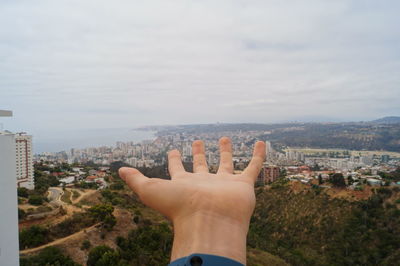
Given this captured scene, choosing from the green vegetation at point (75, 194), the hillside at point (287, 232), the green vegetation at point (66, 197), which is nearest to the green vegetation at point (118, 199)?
the hillside at point (287, 232)

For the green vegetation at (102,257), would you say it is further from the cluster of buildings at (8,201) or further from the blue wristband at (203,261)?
the blue wristband at (203,261)

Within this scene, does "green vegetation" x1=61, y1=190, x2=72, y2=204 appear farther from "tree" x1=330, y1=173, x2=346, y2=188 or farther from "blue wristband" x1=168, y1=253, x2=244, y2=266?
"tree" x1=330, y1=173, x2=346, y2=188

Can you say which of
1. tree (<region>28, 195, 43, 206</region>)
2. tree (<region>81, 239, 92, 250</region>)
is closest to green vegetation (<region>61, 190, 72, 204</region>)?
tree (<region>28, 195, 43, 206</region>)

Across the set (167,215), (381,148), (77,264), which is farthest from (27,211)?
(381,148)

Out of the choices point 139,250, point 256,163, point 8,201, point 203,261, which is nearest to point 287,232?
point 139,250

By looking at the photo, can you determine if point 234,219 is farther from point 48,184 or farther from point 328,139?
point 328,139

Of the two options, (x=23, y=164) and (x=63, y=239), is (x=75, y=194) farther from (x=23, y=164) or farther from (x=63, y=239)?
(x=63, y=239)
